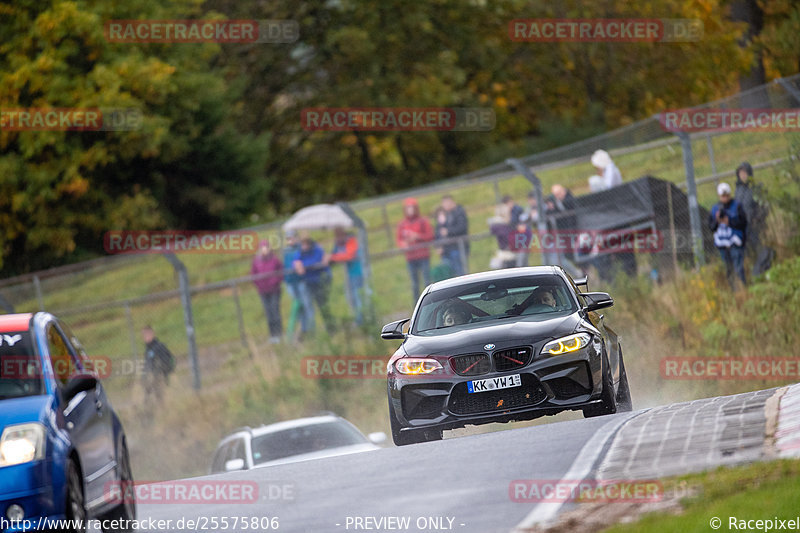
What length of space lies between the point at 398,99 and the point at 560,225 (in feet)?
116

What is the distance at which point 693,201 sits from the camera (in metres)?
19.1

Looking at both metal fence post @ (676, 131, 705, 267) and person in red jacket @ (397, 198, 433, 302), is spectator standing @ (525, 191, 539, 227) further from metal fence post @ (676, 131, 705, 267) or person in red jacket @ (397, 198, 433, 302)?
metal fence post @ (676, 131, 705, 267)

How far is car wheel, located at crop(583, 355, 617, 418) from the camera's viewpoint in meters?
11.2

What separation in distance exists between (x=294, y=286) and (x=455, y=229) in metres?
2.83

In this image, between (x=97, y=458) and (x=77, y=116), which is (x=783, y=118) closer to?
(x=97, y=458)

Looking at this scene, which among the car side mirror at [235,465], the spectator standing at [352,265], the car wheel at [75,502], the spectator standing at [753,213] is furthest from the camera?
the spectator standing at [352,265]

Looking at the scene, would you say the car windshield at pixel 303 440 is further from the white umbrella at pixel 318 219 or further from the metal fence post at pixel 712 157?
the white umbrella at pixel 318 219

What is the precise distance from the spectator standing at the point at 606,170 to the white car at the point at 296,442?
638 centimetres

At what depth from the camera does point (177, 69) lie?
44.0 m

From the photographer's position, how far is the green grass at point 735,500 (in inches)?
272

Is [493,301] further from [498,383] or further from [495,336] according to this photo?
[498,383]

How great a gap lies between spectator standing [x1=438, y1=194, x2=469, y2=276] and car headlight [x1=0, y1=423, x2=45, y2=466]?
13.5 m

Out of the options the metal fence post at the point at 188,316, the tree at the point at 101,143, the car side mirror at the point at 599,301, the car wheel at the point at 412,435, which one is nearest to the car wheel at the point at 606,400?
the car side mirror at the point at 599,301

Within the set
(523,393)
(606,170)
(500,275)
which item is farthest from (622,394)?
(606,170)
